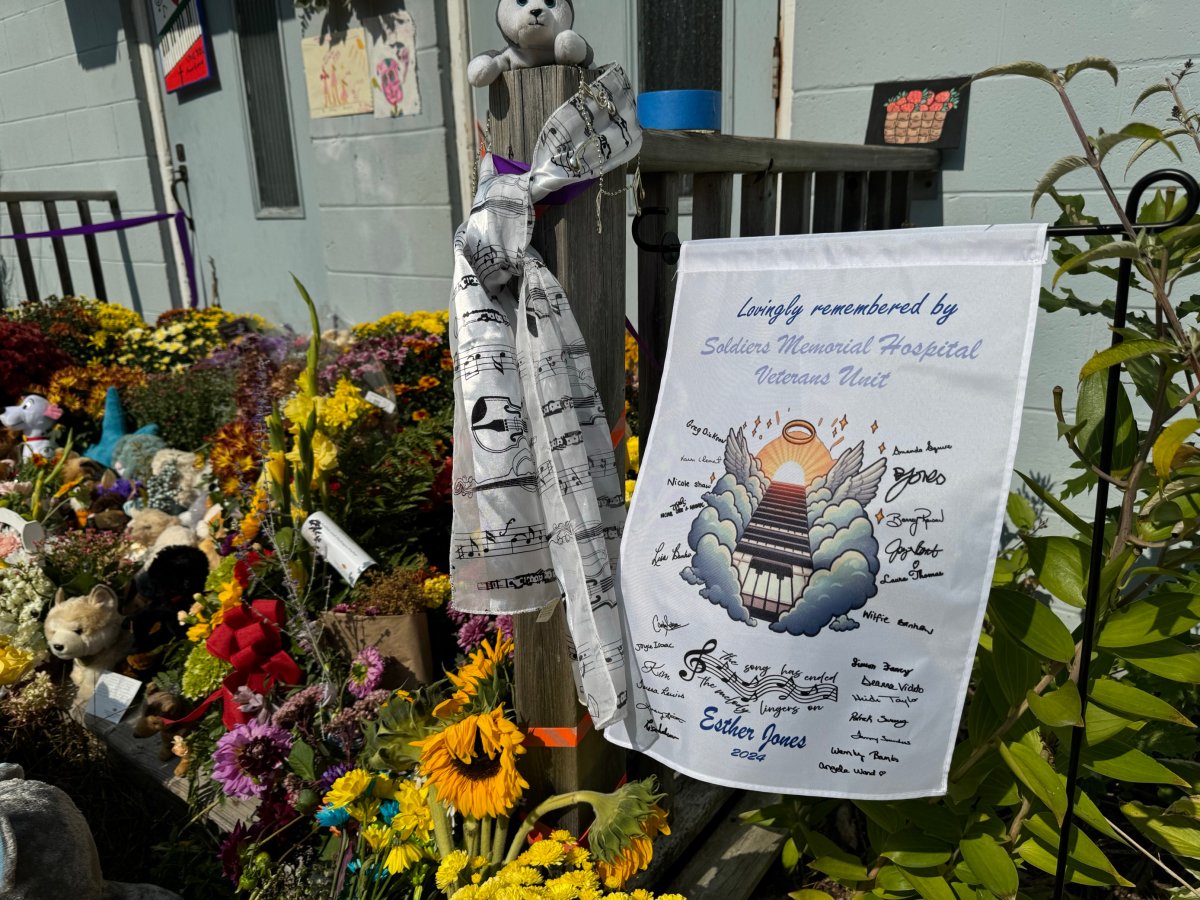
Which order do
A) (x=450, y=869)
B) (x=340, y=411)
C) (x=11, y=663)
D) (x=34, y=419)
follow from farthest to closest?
(x=34, y=419) → (x=340, y=411) → (x=11, y=663) → (x=450, y=869)

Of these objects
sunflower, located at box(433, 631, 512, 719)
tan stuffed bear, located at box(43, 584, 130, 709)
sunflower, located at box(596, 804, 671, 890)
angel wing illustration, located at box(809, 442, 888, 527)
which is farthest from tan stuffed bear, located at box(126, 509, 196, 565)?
angel wing illustration, located at box(809, 442, 888, 527)

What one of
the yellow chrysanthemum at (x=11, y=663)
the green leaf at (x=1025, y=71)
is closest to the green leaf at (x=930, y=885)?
the green leaf at (x=1025, y=71)

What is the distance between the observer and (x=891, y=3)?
2322 millimetres

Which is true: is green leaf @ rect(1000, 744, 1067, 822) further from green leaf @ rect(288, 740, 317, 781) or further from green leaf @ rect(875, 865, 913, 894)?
green leaf @ rect(288, 740, 317, 781)

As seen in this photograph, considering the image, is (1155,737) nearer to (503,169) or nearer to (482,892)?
(482,892)

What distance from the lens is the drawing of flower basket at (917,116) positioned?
2311mm

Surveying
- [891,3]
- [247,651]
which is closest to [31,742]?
[247,651]

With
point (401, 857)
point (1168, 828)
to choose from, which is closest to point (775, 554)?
point (1168, 828)

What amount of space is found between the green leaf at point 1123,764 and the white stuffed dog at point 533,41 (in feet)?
4.01

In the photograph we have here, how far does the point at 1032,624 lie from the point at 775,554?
356 mm

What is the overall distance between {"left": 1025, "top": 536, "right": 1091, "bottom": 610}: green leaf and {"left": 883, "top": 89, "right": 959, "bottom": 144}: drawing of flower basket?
65.2 inches

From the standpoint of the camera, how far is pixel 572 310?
1.21 meters

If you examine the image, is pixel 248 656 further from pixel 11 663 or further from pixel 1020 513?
pixel 1020 513

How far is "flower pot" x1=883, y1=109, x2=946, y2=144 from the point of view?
232cm
